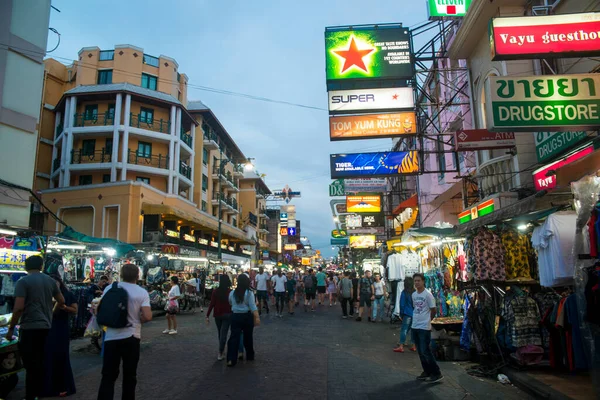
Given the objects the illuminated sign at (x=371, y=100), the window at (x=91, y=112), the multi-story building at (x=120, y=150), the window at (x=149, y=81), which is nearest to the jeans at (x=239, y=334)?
the illuminated sign at (x=371, y=100)

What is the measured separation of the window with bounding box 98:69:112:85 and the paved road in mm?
29201

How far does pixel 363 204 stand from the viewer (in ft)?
94.8

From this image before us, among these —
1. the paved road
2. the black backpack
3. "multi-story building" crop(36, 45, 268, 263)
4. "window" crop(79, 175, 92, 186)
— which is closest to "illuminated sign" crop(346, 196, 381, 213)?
"multi-story building" crop(36, 45, 268, 263)

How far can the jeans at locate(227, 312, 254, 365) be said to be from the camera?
793cm

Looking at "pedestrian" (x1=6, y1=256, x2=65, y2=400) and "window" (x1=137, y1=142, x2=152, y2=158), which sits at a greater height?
"window" (x1=137, y1=142, x2=152, y2=158)

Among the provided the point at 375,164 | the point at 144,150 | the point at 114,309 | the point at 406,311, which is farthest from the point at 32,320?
the point at 144,150

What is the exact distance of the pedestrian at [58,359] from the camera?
19.4 ft

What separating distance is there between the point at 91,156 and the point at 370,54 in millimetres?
23925

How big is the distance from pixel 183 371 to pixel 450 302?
22.6ft

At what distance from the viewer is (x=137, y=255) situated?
57.0ft

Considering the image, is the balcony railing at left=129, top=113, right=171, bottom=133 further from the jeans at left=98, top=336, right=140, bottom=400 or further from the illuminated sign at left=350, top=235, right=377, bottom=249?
the jeans at left=98, top=336, right=140, bottom=400

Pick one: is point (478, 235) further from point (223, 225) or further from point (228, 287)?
point (223, 225)

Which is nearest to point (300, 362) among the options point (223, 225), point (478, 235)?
point (478, 235)

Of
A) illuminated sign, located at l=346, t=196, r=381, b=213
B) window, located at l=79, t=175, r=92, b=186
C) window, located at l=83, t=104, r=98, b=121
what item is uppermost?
window, located at l=83, t=104, r=98, b=121
